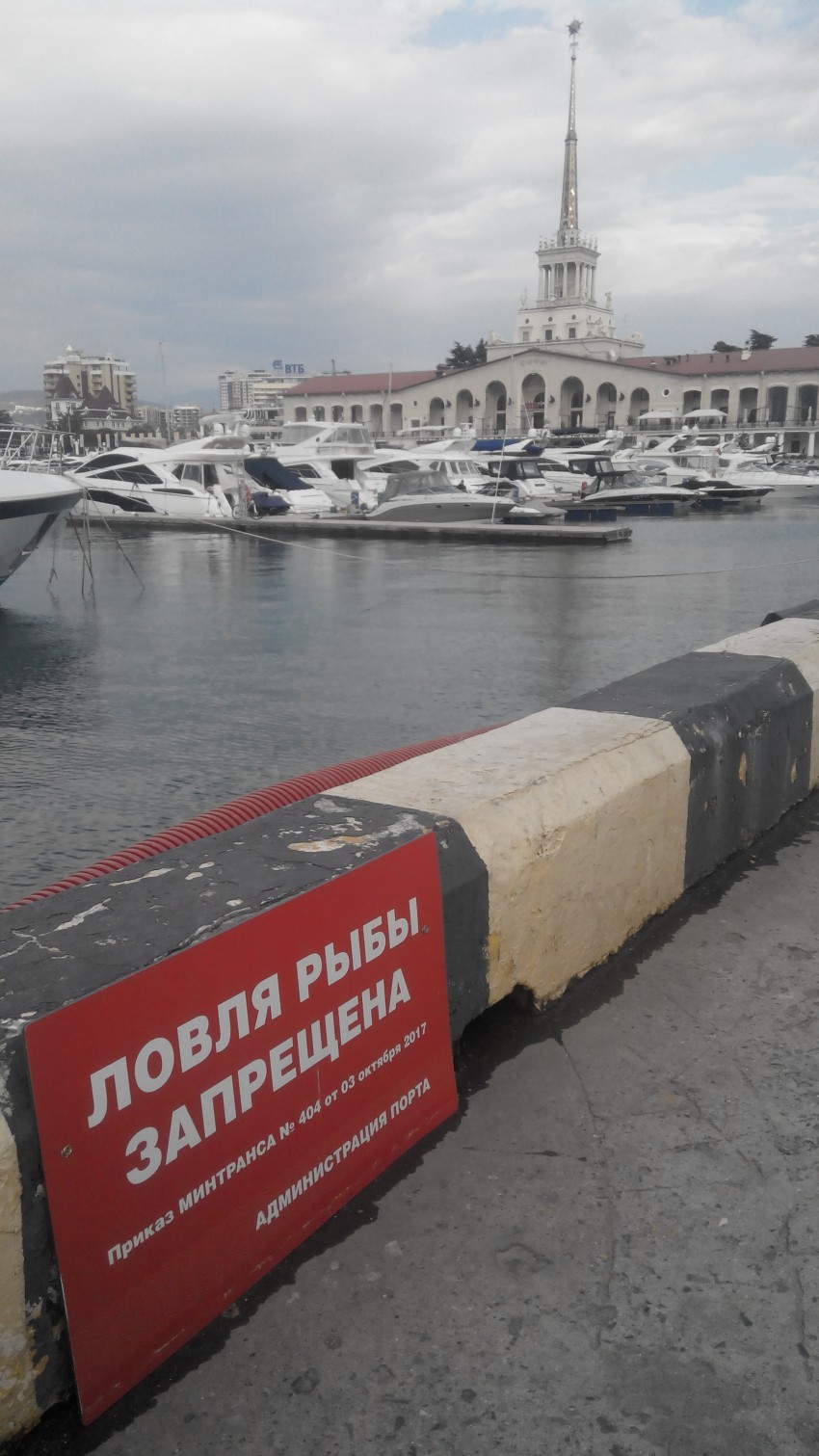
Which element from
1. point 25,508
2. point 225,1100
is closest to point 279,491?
point 25,508

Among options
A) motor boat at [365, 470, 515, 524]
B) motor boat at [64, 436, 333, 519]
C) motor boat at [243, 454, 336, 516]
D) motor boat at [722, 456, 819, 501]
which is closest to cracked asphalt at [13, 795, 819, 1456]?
motor boat at [365, 470, 515, 524]

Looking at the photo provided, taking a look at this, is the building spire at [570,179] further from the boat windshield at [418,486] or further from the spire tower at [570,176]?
the boat windshield at [418,486]

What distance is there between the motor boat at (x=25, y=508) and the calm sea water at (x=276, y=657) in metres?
0.92

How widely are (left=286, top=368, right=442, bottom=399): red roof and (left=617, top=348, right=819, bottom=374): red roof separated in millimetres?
21541

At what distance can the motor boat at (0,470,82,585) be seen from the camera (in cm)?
1473

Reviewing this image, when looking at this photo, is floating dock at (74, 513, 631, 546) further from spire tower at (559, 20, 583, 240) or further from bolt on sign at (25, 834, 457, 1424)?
spire tower at (559, 20, 583, 240)

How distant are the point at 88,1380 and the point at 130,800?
4932mm

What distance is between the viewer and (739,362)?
9838 cm

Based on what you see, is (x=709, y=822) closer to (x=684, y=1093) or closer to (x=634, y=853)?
(x=634, y=853)

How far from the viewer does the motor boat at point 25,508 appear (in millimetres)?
14734

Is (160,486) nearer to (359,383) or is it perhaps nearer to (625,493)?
(625,493)

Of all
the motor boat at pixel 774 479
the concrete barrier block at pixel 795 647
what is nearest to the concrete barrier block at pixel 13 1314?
the concrete barrier block at pixel 795 647

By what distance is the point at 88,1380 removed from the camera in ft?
6.38

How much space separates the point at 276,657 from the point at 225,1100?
9800 millimetres
